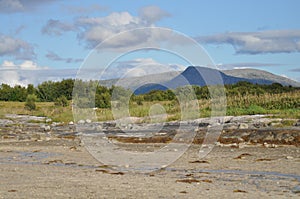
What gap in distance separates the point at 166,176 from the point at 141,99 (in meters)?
56.0

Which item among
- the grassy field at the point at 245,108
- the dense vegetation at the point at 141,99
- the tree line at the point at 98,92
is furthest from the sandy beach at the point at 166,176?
the tree line at the point at 98,92

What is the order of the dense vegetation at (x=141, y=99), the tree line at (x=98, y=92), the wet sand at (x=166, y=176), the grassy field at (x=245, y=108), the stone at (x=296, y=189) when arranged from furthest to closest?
the tree line at (x=98, y=92) → the dense vegetation at (x=141, y=99) → the grassy field at (x=245, y=108) → the wet sand at (x=166, y=176) → the stone at (x=296, y=189)

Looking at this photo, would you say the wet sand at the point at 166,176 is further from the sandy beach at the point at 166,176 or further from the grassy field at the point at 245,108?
the grassy field at the point at 245,108

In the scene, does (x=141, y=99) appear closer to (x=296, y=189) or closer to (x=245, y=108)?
(x=245, y=108)

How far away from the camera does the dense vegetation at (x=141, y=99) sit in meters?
52.2

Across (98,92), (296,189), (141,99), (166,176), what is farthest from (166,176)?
(98,92)

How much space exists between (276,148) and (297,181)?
33.6 ft

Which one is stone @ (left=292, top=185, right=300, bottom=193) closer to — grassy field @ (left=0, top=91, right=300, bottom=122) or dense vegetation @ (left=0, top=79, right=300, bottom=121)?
dense vegetation @ (left=0, top=79, right=300, bottom=121)

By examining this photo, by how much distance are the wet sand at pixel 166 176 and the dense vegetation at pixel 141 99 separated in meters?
20.8

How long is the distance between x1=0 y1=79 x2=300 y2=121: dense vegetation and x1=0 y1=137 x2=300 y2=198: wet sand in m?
20.8

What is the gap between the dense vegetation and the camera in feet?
171

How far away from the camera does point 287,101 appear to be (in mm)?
52500

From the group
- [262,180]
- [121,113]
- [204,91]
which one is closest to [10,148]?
[262,180]

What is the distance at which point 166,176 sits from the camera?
17.9 metres
